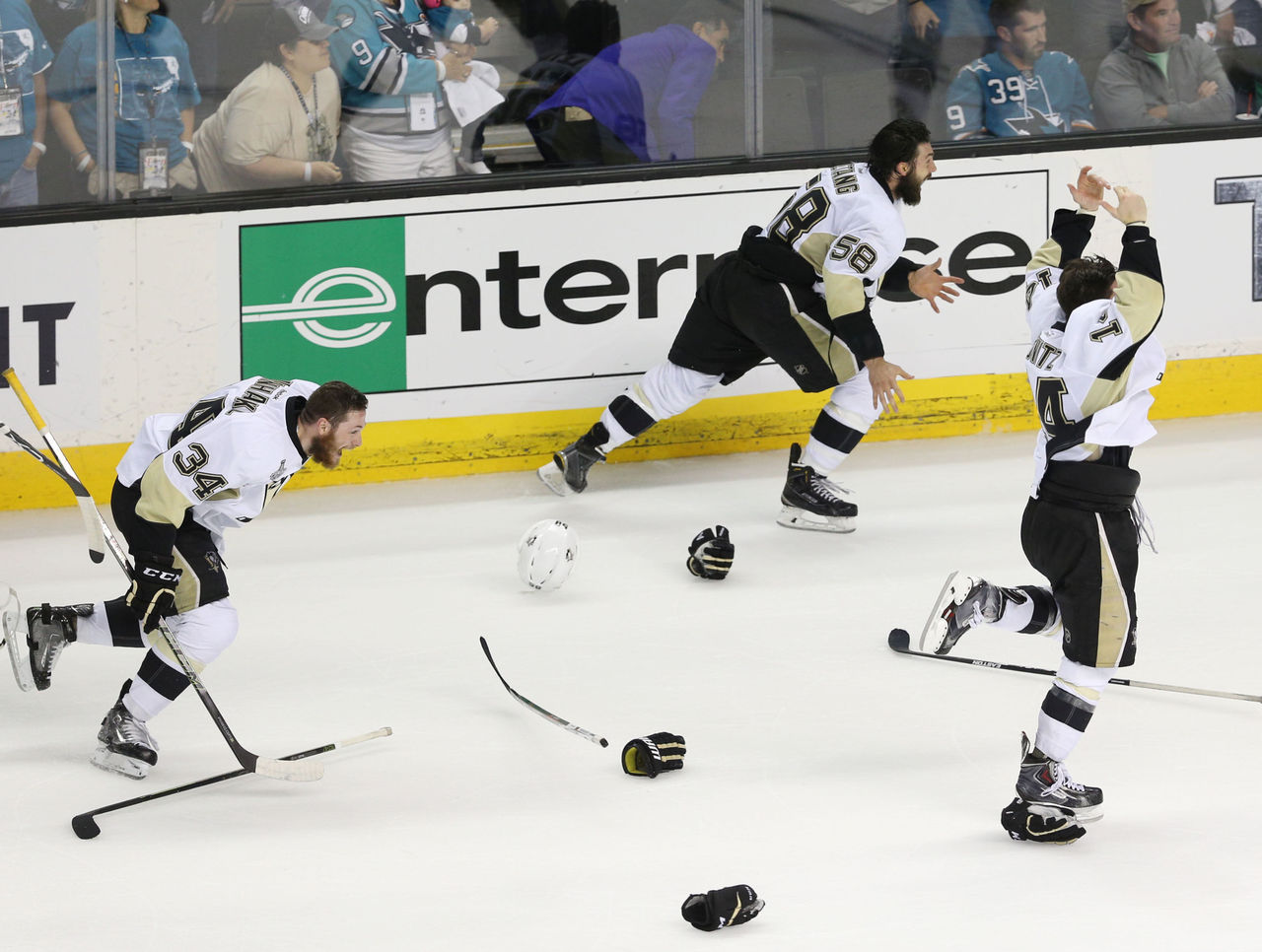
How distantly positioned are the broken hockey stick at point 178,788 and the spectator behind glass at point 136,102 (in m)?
2.28

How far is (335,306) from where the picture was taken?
5684mm

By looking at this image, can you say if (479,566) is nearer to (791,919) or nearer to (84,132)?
(84,132)

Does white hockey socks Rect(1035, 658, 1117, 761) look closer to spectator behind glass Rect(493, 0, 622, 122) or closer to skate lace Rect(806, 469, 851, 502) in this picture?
skate lace Rect(806, 469, 851, 502)

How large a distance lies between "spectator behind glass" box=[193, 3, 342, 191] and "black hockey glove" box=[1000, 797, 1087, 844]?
10.6ft

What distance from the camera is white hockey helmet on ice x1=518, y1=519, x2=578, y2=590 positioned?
4.86 m

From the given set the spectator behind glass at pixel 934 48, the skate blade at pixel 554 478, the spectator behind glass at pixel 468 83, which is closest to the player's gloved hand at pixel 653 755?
the skate blade at pixel 554 478

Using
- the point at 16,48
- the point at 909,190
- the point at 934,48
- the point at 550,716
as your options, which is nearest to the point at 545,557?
the point at 550,716

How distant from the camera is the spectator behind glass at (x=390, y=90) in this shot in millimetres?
5695

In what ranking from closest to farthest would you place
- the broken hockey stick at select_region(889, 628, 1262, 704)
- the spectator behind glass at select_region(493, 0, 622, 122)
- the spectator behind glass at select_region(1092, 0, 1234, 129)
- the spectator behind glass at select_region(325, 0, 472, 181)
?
1. the broken hockey stick at select_region(889, 628, 1262, 704)
2. the spectator behind glass at select_region(325, 0, 472, 181)
3. the spectator behind glass at select_region(493, 0, 622, 122)
4. the spectator behind glass at select_region(1092, 0, 1234, 129)

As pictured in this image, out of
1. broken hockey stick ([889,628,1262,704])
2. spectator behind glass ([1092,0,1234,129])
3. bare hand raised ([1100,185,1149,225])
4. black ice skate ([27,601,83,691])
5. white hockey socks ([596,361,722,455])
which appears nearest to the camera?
bare hand raised ([1100,185,1149,225])

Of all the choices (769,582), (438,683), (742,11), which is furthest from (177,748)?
(742,11)

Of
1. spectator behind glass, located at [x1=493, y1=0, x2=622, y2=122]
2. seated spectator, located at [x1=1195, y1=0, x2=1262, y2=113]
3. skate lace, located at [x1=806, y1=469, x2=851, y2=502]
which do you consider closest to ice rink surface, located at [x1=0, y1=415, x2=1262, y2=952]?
skate lace, located at [x1=806, y1=469, x2=851, y2=502]

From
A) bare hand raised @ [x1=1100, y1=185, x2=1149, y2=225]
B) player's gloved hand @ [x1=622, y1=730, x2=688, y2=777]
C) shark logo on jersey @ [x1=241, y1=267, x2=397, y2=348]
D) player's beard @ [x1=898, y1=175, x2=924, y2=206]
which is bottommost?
player's gloved hand @ [x1=622, y1=730, x2=688, y2=777]

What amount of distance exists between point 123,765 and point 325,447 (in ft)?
2.71
